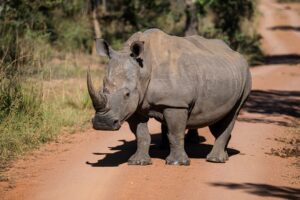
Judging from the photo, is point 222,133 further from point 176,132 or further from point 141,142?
point 141,142

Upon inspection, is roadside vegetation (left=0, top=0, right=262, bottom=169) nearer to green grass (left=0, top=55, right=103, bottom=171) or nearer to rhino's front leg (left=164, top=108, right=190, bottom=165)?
green grass (left=0, top=55, right=103, bottom=171)

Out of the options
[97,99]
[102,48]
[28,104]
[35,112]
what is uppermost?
[102,48]

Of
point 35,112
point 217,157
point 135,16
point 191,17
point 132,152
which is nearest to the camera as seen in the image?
point 217,157

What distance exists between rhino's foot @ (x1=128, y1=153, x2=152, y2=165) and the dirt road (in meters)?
0.09

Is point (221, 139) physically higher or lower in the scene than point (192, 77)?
lower

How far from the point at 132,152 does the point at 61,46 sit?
10.8 metres

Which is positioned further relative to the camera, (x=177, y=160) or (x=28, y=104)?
(x=28, y=104)

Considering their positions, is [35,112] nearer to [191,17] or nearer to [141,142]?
[141,142]

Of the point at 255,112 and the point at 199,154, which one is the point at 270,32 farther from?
the point at 199,154

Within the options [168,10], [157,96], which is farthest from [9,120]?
[168,10]

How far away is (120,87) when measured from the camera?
25.7ft

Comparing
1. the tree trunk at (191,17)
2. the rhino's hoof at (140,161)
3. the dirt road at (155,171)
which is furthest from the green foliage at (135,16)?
the rhino's hoof at (140,161)

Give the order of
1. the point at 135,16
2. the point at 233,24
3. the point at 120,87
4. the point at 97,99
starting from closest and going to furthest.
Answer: the point at 97,99 → the point at 120,87 → the point at 135,16 → the point at 233,24

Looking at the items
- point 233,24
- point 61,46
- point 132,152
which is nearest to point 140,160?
point 132,152
